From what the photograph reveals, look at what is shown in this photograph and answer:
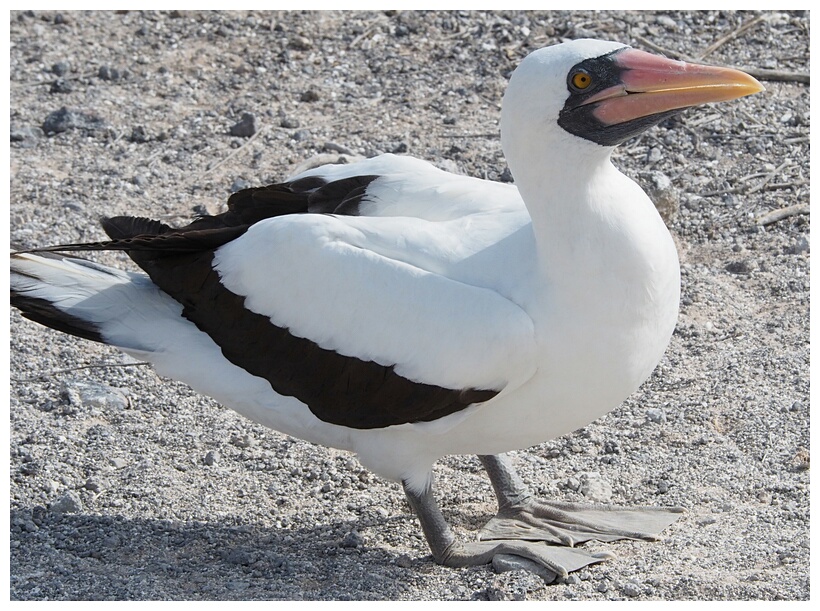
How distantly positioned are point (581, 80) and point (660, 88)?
0.89 ft

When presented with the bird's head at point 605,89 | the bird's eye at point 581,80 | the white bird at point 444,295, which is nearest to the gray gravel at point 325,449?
the white bird at point 444,295

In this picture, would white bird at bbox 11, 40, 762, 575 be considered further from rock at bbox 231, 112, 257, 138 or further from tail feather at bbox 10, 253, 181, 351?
rock at bbox 231, 112, 257, 138

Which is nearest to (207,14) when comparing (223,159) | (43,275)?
(223,159)

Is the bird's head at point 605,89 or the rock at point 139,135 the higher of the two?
the bird's head at point 605,89

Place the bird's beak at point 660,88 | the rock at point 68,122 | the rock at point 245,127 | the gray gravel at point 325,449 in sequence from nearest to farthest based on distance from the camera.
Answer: the bird's beak at point 660,88 < the gray gravel at point 325,449 < the rock at point 245,127 < the rock at point 68,122

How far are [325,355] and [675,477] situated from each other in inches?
70.0

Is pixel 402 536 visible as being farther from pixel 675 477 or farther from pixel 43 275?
pixel 43 275

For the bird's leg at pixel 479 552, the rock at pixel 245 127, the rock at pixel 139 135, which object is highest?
the rock at pixel 245 127

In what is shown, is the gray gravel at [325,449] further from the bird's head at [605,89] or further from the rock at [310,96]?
the bird's head at [605,89]

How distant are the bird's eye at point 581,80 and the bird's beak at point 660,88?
0.05 meters

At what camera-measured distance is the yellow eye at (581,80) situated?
14.2 feet

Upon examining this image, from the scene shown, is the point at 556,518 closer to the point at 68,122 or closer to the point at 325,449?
the point at 325,449

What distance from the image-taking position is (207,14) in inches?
361

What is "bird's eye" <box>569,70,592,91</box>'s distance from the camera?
170 inches
